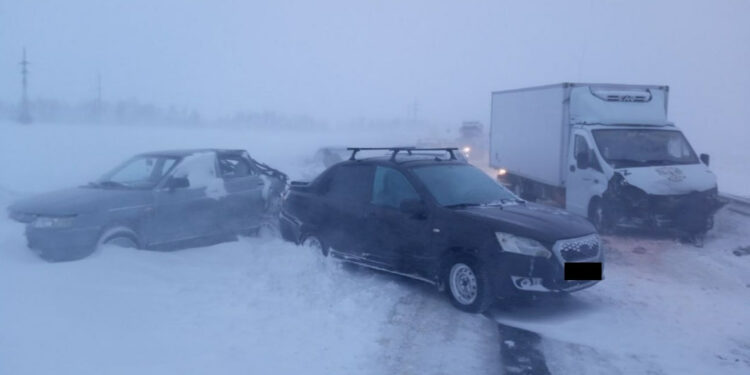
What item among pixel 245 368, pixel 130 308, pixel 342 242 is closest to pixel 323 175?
pixel 342 242

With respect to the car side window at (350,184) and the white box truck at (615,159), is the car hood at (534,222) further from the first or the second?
the white box truck at (615,159)

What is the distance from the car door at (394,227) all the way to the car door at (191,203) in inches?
115

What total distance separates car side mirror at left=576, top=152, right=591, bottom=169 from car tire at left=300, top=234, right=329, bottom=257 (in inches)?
242

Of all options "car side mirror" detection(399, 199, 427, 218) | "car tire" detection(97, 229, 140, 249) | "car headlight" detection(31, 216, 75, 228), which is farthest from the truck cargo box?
"car headlight" detection(31, 216, 75, 228)

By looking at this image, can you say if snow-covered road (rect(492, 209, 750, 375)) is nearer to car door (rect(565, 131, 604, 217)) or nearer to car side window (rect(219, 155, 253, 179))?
car door (rect(565, 131, 604, 217))

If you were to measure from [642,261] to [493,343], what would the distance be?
16.5 ft

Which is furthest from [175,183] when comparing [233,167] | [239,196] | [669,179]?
[669,179]

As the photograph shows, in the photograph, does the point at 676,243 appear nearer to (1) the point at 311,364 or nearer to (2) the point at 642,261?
(2) the point at 642,261

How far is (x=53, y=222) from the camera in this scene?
27.2ft

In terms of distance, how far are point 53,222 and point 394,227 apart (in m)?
4.38

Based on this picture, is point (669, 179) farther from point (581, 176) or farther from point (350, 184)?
point (350, 184)

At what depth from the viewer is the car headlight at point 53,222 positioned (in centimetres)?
830

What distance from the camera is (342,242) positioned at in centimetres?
875

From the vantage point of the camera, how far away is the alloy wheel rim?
279 inches
